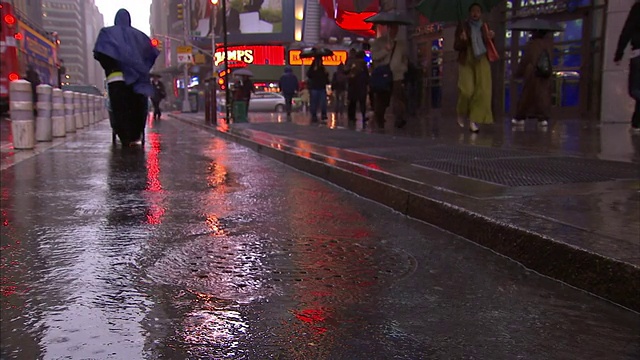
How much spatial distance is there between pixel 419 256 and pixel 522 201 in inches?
42.2

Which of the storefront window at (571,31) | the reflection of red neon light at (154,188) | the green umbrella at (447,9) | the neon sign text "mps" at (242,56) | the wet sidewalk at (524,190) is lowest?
the reflection of red neon light at (154,188)

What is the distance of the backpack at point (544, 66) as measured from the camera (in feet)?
38.6

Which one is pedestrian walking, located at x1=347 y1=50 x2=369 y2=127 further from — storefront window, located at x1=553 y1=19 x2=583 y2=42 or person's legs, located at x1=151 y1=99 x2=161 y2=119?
person's legs, located at x1=151 y1=99 x2=161 y2=119

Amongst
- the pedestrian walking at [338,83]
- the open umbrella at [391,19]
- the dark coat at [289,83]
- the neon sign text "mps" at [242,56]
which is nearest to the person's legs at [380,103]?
the open umbrella at [391,19]

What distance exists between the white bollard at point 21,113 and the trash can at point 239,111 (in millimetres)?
8802

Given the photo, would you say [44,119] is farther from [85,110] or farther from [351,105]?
[85,110]

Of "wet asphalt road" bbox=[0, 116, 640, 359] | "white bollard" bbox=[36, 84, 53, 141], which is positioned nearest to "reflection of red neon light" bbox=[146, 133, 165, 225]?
"wet asphalt road" bbox=[0, 116, 640, 359]

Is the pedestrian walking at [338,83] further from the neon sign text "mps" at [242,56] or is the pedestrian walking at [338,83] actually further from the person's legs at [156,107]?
the neon sign text "mps" at [242,56]

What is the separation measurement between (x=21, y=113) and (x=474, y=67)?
7434mm

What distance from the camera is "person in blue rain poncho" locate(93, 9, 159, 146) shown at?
9492 mm

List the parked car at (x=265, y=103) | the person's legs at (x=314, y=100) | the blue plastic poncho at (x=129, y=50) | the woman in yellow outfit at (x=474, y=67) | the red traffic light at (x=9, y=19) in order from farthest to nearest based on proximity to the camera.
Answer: the parked car at (x=265, y=103), the red traffic light at (x=9, y=19), the person's legs at (x=314, y=100), the woman in yellow outfit at (x=474, y=67), the blue plastic poncho at (x=129, y=50)

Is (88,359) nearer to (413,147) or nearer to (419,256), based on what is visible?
(419,256)

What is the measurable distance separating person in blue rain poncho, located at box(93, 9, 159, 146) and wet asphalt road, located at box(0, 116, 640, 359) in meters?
4.96

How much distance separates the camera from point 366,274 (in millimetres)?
3061
